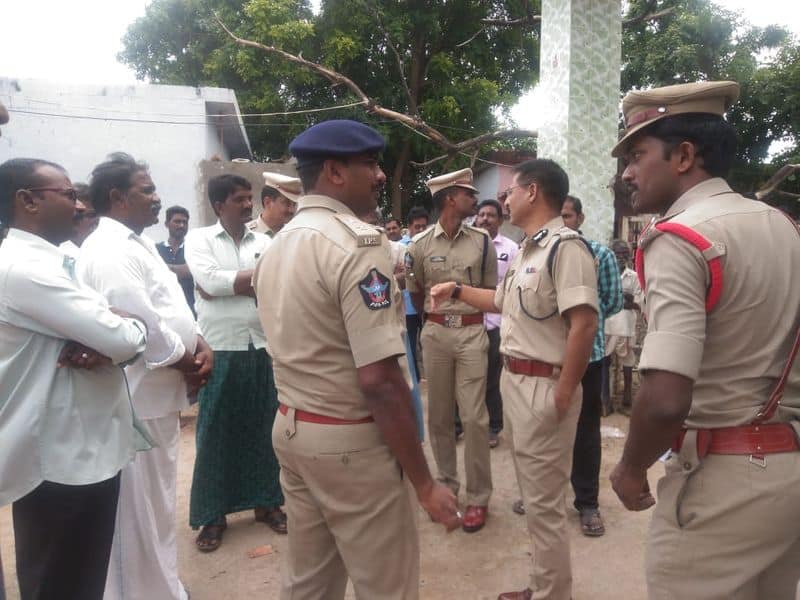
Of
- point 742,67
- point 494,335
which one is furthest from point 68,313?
point 742,67

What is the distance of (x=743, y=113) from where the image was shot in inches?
559

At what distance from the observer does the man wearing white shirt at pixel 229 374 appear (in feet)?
10.8

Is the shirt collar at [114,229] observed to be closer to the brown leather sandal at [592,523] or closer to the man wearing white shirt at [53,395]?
the man wearing white shirt at [53,395]

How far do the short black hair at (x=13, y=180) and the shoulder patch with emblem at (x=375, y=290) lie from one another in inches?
46.2

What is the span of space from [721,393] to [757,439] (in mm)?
140

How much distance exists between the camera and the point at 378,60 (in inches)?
604

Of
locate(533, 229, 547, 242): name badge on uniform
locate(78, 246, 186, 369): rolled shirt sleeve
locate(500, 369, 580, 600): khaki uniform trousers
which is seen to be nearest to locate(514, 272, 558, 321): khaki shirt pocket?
locate(533, 229, 547, 242): name badge on uniform

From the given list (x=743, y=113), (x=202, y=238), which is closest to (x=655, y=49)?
(x=743, y=113)

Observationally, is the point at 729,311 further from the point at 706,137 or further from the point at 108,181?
the point at 108,181

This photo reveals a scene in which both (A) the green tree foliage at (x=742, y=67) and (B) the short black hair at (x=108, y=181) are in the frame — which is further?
(A) the green tree foliage at (x=742, y=67)

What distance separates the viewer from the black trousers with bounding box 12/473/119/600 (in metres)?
1.90

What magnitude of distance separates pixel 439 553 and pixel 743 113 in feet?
48.8

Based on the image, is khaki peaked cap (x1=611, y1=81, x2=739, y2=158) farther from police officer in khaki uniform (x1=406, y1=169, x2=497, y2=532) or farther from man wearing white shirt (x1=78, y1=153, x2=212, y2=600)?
police officer in khaki uniform (x1=406, y1=169, x2=497, y2=532)

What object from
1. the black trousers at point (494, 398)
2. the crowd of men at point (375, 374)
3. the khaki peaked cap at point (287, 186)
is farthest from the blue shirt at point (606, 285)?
the khaki peaked cap at point (287, 186)
